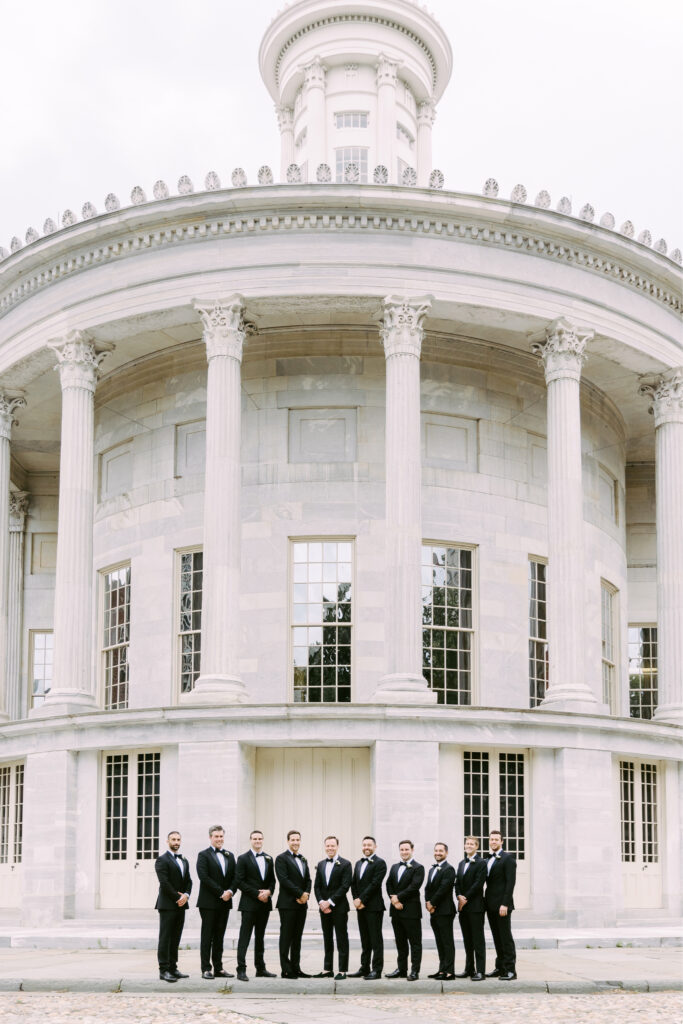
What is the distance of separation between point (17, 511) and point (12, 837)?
12529mm

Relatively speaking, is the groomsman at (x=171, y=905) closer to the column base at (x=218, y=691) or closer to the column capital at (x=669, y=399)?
the column base at (x=218, y=691)

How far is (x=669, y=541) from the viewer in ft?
105

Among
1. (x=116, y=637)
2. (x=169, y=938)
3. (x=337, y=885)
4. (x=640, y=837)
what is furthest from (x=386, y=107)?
(x=169, y=938)

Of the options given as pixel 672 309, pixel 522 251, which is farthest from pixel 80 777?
pixel 672 309

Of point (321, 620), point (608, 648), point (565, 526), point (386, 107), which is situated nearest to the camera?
point (565, 526)

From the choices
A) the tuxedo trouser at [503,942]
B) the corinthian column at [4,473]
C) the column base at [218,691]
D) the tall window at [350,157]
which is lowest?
the tuxedo trouser at [503,942]

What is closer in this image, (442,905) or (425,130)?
(442,905)

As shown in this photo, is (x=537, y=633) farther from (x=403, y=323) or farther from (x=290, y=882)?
(x=290, y=882)

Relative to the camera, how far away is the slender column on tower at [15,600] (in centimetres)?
3953

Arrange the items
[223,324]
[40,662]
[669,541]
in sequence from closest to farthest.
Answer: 1. [223,324]
2. [669,541]
3. [40,662]

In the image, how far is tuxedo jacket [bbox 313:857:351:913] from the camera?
1900 cm

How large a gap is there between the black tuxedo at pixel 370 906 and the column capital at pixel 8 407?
18081 millimetres

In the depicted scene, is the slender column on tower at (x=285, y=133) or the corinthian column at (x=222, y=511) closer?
the corinthian column at (x=222, y=511)

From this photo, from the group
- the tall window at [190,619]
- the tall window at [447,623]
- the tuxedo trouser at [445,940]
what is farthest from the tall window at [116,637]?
the tuxedo trouser at [445,940]
